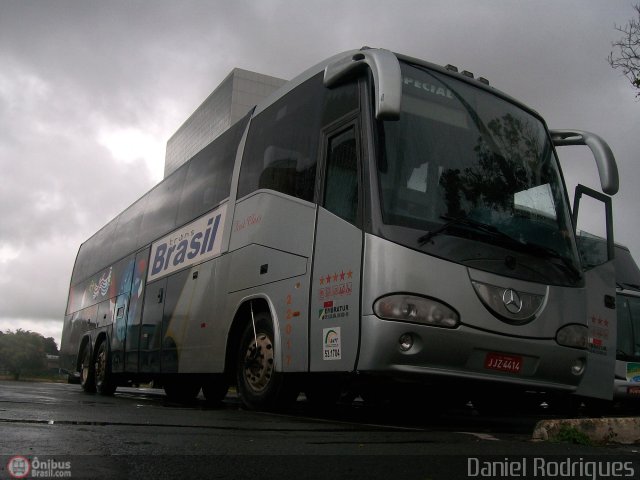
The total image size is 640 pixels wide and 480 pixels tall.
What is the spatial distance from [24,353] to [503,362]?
8402cm

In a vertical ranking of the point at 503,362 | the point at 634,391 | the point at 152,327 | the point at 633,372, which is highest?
the point at 152,327

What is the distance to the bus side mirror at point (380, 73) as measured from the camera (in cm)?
511

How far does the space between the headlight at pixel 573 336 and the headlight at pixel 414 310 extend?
1226mm

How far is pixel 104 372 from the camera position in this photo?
492 inches

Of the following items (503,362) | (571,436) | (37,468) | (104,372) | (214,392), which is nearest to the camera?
(37,468)

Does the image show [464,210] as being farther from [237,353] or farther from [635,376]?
[635,376]

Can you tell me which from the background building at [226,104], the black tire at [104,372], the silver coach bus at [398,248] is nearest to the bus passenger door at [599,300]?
the silver coach bus at [398,248]

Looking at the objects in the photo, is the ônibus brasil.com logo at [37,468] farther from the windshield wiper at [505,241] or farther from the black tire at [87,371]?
the black tire at [87,371]

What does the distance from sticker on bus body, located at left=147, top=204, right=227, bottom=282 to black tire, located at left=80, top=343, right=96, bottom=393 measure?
378 centimetres

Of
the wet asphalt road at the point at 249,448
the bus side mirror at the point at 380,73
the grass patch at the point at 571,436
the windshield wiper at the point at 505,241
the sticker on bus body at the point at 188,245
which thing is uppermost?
the bus side mirror at the point at 380,73

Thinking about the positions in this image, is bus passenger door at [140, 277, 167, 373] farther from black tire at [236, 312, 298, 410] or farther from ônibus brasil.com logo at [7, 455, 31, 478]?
ônibus brasil.com logo at [7, 455, 31, 478]

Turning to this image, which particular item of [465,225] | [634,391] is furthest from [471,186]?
[634,391]

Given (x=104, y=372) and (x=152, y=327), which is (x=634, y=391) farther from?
(x=104, y=372)

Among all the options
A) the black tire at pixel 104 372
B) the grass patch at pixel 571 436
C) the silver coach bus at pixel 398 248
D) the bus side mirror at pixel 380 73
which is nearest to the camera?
the grass patch at pixel 571 436
